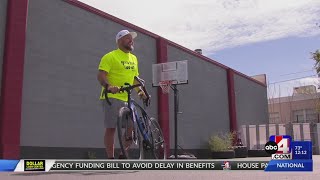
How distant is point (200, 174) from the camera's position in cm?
426

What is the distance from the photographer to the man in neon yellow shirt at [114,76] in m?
5.09

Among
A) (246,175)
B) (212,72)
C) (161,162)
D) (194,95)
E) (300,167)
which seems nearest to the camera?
(300,167)

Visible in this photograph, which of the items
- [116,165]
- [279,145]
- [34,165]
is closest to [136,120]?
[116,165]

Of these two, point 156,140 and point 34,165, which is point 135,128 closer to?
point 156,140

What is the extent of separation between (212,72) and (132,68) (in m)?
15.2

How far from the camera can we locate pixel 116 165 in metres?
3.66

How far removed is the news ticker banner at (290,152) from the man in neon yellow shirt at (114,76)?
2.45 m

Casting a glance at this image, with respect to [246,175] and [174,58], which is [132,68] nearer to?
[246,175]

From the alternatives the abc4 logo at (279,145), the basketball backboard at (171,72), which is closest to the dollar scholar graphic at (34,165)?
the abc4 logo at (279,145)

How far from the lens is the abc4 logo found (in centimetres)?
283

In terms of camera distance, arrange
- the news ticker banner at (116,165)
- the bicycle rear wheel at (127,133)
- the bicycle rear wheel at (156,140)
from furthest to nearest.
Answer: the bicycle rear wheel at (156,140) → the bicycle rear wheel at (127,133) → the news ticker banner at (116,165)

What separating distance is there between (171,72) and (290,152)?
37.8ft

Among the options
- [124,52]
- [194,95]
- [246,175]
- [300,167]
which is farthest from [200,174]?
[194,95]

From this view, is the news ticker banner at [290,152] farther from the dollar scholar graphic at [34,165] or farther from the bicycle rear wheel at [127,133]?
the bicycle rear wheel at [127,133]
